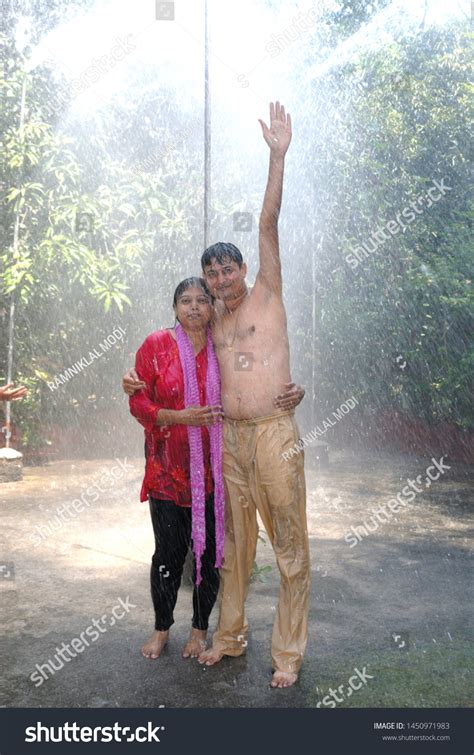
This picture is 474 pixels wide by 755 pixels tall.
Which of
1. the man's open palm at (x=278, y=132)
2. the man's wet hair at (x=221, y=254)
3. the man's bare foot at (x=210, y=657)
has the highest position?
the man's open palm at (x=278, y=132)

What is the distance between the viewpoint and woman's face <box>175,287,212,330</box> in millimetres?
3383

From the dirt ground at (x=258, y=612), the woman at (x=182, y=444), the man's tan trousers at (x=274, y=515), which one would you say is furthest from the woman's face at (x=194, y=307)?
the dirt ground at (x=258, y=612)

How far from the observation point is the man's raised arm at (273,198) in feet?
10.5

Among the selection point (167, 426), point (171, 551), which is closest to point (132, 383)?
point (167, 426)

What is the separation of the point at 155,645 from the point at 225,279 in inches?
65.0

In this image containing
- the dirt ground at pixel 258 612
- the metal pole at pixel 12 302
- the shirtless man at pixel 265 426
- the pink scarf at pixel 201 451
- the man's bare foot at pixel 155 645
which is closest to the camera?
the dirt ground at pixel 258 612

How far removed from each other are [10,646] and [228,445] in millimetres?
1374

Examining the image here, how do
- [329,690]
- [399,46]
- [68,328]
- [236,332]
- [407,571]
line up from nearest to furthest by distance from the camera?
[329,690], [236,332], [407,571], [68,328], [399,46]

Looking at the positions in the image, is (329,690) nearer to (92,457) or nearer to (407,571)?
(407,571)

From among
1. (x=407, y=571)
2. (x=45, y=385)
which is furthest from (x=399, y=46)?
(x=407, y=571)

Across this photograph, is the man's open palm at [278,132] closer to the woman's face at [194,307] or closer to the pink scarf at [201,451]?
the woman's face at [194,307]

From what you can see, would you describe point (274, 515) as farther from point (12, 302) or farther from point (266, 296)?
point (12, 302)

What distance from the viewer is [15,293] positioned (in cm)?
871

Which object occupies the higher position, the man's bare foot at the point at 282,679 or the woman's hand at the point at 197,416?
the woman's hand at the point at 197,416
